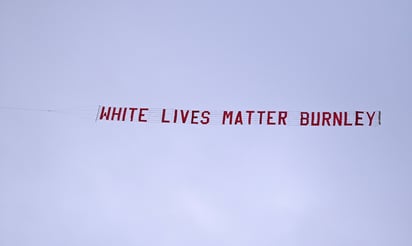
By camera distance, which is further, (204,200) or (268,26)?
(268,26)

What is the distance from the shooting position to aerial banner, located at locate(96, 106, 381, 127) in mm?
5801

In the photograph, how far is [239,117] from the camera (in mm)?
5941

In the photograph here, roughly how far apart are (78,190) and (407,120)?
4004mm

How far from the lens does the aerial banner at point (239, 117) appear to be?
5801 millimetres

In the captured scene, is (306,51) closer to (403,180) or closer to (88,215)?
(403,180)

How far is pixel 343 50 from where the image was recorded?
6.11 m

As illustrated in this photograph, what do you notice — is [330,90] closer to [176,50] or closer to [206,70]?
[206,70]

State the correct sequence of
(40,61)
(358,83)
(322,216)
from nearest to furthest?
(322,216)
(358,83)
(40,61)

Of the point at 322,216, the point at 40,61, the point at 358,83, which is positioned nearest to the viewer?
the point at 322,216

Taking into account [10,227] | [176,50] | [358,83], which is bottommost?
[10,227]

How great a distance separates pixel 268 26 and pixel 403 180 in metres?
2.50

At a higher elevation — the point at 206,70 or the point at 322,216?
the point at 206,70

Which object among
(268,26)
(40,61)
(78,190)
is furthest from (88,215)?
(268,26)

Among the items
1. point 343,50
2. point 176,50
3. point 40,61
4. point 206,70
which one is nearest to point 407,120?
point 343,50
